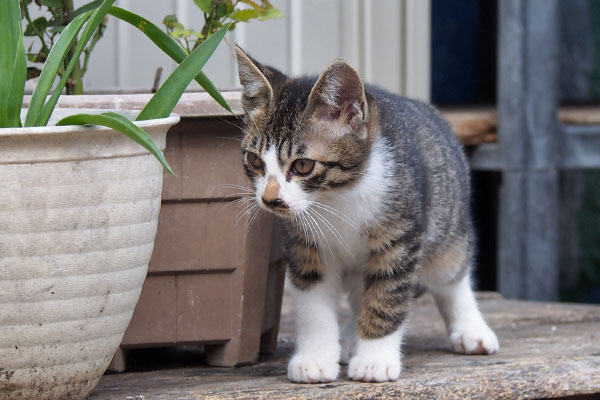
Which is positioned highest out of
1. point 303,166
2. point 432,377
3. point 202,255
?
point 303,166

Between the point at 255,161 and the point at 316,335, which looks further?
the point at 316,335

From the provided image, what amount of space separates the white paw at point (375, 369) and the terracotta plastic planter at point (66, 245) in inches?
24.3

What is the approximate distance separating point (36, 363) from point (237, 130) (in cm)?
83

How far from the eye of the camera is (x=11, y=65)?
193cm

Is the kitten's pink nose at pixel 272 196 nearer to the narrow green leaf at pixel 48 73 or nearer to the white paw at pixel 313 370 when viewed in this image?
the white paw at pixel 313 370

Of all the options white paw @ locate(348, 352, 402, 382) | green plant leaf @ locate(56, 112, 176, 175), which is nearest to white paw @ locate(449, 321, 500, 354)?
white paw @ locate(348, 352, 402, 382)

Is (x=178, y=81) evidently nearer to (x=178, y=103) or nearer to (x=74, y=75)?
(x=178, y=103)

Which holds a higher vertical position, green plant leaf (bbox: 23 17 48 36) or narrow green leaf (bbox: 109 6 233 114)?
green plant leaf (bbox: 23 17 48 36)

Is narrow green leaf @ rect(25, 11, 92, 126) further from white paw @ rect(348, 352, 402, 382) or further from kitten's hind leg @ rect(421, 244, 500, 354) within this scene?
kitten's hind leg @ rect(421, 244, 500, 354)

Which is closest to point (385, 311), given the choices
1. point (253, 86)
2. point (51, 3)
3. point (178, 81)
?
point (253, 86)

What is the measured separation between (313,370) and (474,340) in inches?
21.7

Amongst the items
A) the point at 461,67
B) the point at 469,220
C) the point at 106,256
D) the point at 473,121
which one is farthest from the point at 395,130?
the point at 461,67

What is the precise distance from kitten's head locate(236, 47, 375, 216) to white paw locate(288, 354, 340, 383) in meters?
0.39

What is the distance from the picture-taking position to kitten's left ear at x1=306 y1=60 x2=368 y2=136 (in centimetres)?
219
